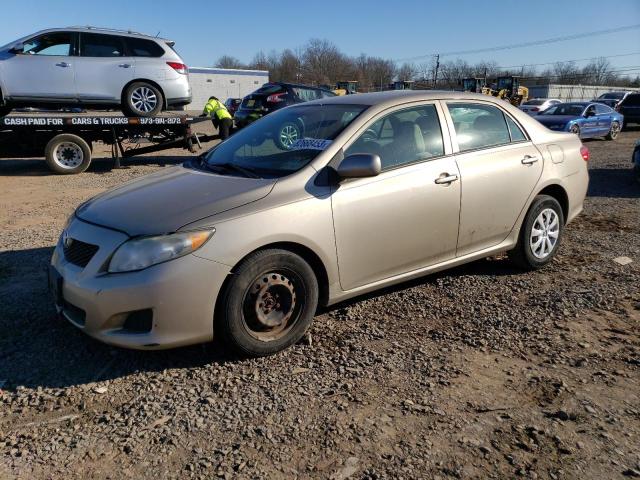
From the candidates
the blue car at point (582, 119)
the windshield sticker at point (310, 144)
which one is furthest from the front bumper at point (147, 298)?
the blue car at point (582, 119)

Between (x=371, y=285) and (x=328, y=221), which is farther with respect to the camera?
(x=371, y=285)

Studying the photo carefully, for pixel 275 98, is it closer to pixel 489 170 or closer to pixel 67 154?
pixel 67 154

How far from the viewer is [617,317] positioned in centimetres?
402

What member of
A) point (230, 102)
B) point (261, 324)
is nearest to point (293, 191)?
point (261, 324)

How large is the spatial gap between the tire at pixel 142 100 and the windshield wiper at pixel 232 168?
25.5ft

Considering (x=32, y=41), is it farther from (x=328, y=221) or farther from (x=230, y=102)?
(x=230, y=102)

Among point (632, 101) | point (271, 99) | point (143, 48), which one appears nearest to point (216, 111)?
point (271, 99)

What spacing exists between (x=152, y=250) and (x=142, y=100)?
928 centimetres

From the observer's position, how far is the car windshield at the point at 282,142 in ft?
12.4

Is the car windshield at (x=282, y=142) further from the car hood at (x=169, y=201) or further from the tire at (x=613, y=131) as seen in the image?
the tire at (x=613, y=131)

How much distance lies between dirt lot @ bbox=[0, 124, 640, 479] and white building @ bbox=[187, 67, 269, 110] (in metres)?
56.9

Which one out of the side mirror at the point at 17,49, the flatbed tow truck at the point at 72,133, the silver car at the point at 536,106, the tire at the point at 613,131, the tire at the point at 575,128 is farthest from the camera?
the silver car at the point at 536,106

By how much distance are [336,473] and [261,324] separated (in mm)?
1191

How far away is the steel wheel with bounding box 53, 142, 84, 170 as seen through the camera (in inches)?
445
